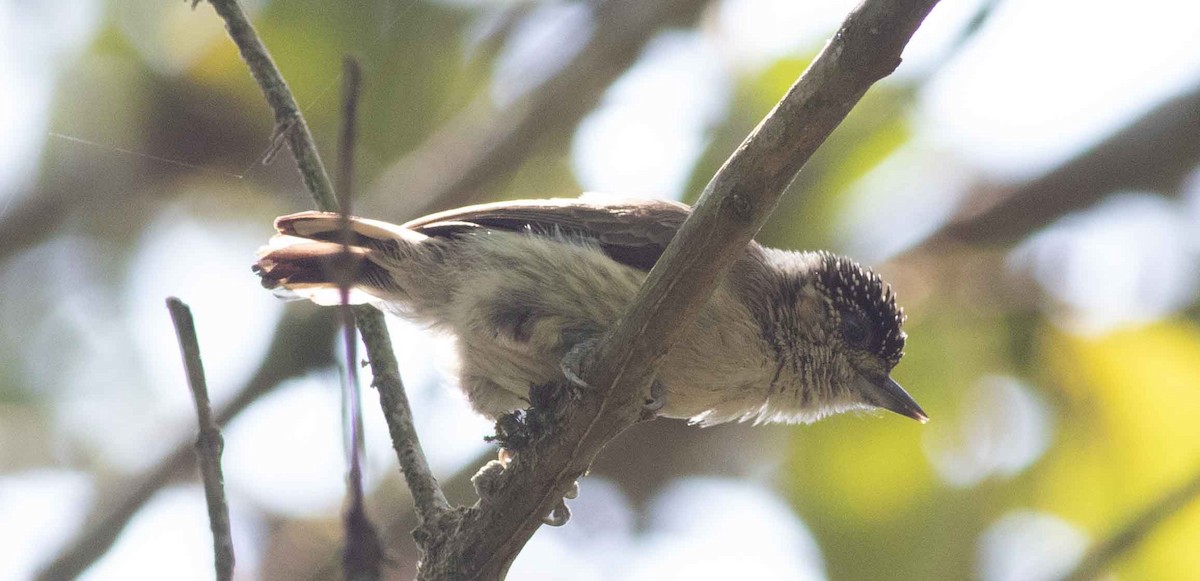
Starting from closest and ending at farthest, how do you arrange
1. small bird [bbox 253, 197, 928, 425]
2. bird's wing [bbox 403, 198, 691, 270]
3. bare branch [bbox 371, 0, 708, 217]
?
small bird [bbox 253, 197, 928, 425], bird's wing [bbox 403, 198, 691, 270], bare branch [bbox 371, 0, 708, 217]

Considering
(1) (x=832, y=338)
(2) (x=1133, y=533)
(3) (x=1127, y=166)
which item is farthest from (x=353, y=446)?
(3) (x=1127, y=166)

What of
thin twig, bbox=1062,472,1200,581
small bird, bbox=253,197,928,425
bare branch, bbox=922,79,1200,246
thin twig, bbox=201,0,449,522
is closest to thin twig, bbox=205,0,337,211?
thin twig, bbox=201,0,449,522

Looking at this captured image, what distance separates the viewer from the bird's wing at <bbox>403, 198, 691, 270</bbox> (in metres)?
3.94

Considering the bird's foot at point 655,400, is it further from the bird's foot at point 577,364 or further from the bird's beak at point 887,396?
the bird's beak at point 887,396

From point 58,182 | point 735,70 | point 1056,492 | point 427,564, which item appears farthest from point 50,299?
point 1056,492

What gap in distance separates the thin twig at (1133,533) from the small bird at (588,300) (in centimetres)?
87

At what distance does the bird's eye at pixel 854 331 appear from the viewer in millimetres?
4340

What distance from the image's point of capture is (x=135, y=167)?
6.54m

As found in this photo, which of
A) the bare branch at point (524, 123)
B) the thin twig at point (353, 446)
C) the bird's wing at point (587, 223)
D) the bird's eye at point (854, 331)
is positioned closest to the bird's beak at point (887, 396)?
the bird's eye at point (854, 331)

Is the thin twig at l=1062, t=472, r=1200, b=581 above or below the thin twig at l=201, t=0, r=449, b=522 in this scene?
above

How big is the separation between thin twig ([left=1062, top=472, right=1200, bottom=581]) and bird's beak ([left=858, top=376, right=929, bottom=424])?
0.85 m

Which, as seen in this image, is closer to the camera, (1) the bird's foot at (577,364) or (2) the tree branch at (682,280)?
(2) the tree branch at (682,280)

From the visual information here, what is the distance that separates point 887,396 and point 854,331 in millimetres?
297

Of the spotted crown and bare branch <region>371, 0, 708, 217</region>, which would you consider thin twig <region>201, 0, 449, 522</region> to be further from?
the spotted crown
